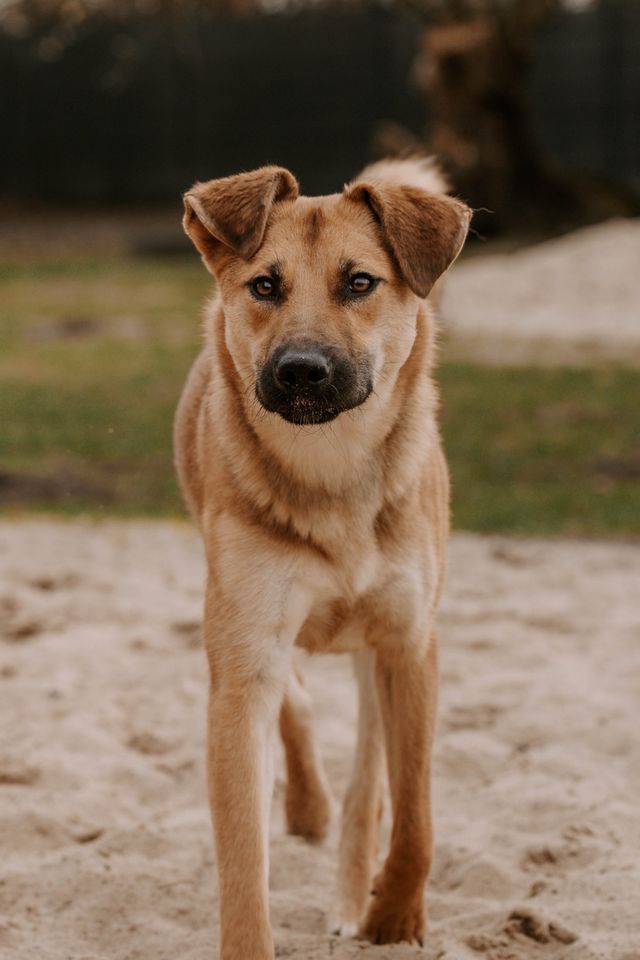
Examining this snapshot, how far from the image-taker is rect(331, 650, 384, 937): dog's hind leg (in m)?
4.00

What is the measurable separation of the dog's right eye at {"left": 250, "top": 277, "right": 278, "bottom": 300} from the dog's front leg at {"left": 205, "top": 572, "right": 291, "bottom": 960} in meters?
0.76

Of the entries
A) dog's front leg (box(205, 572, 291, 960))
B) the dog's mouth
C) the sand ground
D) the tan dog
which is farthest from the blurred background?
dog's front leg (box(205, 572, 291, 960))

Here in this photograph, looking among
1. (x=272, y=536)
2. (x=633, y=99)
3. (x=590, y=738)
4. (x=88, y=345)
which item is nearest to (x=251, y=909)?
(x=272, y=536)

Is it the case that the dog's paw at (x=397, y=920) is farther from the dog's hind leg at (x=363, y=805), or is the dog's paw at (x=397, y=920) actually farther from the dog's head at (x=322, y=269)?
the dog's head at (x=322, y=269)

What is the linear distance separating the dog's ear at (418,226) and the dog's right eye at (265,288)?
12.9 inches

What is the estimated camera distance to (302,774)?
444 cm

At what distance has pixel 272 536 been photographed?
3537 mm

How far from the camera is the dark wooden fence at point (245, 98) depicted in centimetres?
2278

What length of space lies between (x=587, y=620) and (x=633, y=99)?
18.0m

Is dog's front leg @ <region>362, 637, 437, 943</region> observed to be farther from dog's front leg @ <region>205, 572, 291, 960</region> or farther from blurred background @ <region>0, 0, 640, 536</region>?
blurred background @ <region>0, 0, 640, 536</region>

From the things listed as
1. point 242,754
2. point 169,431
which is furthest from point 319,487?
point 169,431

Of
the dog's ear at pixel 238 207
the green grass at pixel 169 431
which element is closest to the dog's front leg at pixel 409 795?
the dog's ear at pixel 238 207

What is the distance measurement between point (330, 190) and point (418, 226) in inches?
834

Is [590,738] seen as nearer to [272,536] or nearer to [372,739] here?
[372,739]
